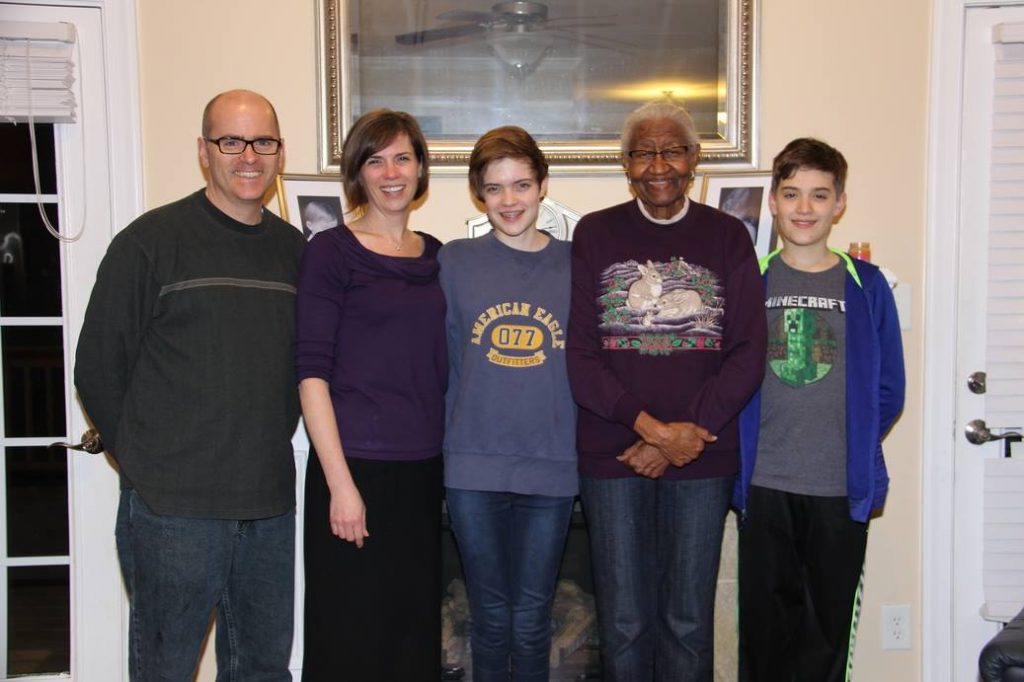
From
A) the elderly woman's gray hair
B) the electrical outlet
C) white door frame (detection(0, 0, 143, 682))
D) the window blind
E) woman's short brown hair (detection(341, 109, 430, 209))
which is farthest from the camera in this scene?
the electrical outlet

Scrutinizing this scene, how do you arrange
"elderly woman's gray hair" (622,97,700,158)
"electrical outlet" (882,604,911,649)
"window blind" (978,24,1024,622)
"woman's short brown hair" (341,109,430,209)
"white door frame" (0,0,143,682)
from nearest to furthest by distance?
"woman's short brown hair" (341,109,430,209) < "elderly woman's gray hair" (622,97,700,158) < "white door frame" (0,0,143,682) < "window blind" (978,24,1024,622) < "electrical outlet" (882,604,911,649)

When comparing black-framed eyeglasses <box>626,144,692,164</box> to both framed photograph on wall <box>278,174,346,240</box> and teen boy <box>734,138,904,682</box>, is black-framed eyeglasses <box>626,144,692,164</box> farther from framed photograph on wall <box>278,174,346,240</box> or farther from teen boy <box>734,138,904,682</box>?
framed photograph on wall <box>278,174,346,240</box>

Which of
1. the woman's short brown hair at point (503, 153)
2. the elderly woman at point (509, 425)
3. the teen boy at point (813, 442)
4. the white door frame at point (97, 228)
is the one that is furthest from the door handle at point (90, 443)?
the teen boy at point (813, 442)

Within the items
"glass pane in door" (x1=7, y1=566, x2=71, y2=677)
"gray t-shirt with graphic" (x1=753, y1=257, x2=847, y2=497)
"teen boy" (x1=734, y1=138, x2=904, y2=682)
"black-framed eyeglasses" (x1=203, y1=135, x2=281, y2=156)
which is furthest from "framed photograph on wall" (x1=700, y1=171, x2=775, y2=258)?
"glass pane in door" (x1=7, y1=566, x2=71, y2=677)

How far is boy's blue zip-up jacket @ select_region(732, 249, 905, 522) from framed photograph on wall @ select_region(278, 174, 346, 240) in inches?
45.8

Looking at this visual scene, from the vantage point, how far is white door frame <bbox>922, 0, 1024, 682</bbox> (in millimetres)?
2650

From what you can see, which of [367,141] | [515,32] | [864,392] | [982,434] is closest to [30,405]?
[367,141]

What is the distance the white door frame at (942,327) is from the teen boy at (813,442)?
1.68 ft

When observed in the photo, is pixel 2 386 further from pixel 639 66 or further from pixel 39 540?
pixel 639 66

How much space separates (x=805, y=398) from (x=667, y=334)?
0.39 metres

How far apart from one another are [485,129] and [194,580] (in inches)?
56.4

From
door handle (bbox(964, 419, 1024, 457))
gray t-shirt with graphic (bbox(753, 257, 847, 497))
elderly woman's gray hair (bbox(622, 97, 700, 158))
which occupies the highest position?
elderly woman's gray hair (bbox(622, 97, 700, 158))

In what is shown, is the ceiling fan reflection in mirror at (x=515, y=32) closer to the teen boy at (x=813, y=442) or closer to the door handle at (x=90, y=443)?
the teen boy at (x=813, y=442)

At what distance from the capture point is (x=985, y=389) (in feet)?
8.79
